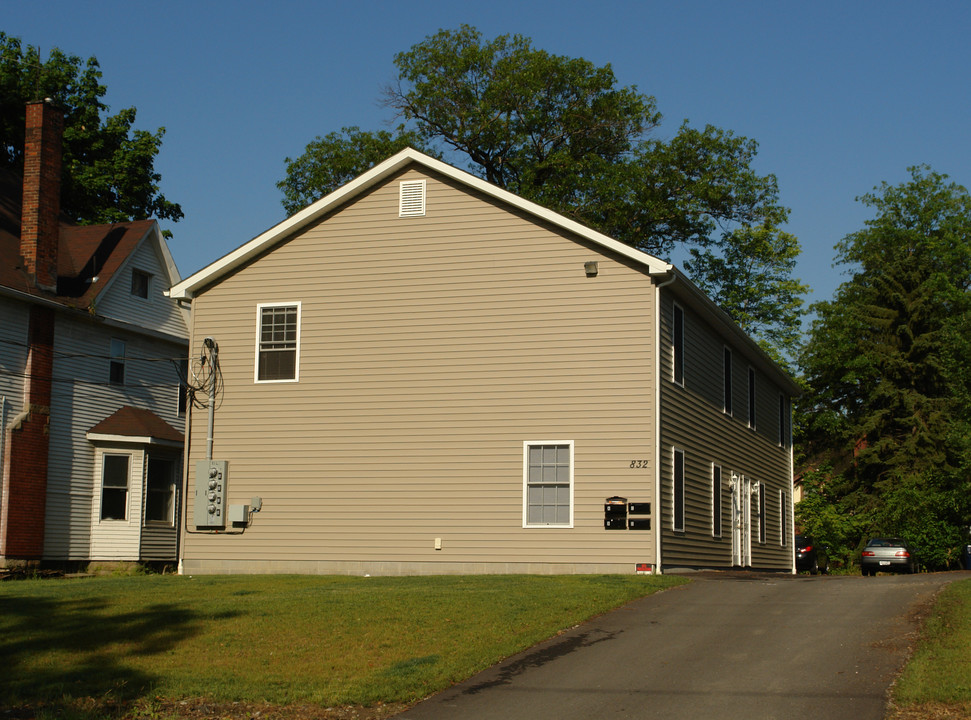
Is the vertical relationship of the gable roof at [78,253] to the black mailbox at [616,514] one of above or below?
above

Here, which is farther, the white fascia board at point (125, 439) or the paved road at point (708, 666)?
the white fascia board at point (125, 439)

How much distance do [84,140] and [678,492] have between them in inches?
1138

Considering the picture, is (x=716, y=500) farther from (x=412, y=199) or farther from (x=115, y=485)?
(x=115, y=485)

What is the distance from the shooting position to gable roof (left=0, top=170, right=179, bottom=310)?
2844cm

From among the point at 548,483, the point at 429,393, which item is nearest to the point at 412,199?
the point at 429,393

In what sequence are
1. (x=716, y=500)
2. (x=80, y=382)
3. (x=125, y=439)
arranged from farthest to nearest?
(x=125, y=439) < (x=80, y=382) < (x=716, y=500)

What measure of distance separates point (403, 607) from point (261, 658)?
3095mm

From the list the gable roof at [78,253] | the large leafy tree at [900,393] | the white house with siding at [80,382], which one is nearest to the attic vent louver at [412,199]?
the white house with siding at [80,382]

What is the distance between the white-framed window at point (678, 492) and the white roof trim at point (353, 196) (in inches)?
168

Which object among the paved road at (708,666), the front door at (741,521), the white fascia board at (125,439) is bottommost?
the paved road at (708,666)

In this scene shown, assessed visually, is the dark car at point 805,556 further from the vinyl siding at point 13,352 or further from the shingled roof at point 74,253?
the vinyl siding at point 13,352

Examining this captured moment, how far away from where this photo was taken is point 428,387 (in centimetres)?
2311

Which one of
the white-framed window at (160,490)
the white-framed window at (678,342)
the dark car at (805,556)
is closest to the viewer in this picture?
the white-framed window at (678,342)

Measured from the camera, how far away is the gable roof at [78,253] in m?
28.4
